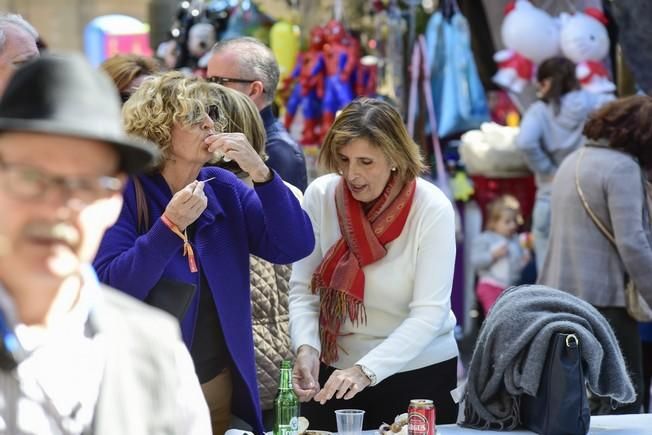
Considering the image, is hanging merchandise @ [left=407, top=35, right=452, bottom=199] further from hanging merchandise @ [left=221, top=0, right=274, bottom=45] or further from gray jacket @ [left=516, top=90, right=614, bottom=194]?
hanging merchandise @ [left=221, top=0, right=274, bottom=45]

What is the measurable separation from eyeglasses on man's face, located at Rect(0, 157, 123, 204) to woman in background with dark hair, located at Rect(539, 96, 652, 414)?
3036 mm

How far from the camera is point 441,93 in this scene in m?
6.58

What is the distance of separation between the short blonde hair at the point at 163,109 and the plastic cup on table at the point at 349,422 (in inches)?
28.4

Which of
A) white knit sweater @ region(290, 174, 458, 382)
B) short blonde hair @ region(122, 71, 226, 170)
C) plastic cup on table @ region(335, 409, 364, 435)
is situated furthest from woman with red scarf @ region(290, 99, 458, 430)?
short blonde hair @ region(122, 71, 226, 170)

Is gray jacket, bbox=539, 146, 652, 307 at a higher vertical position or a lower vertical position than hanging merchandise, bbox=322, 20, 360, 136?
lower

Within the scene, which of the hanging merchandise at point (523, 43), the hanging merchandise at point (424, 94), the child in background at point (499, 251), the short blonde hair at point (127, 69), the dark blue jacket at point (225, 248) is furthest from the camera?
the child in background at point (499, 251)

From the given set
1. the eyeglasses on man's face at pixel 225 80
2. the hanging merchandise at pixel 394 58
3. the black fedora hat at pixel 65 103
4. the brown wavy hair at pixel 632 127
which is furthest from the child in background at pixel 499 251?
the black fedora hat at pixel 65 103

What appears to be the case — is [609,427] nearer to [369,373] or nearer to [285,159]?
[369,373]

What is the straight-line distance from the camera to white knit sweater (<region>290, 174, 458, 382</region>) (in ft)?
10.1

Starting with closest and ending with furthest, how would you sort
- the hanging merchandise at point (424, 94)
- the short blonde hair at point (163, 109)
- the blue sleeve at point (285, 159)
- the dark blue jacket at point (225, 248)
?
the dark blue jacket at point (225, 248)
the short blonde hair at point (163, 109)
the blue sleeve at point (285, 159)
the hanging merchandise at point (424, 94)

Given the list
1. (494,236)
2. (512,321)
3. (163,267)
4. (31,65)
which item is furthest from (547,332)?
(494,236)

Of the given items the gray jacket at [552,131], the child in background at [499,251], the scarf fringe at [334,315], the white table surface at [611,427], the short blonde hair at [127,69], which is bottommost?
the child in background at [499,251]

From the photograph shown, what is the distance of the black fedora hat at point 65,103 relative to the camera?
1344 millimetres

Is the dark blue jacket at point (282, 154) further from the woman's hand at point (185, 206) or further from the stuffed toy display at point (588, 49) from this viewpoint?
the stuffed toy display at point (588, 49)
